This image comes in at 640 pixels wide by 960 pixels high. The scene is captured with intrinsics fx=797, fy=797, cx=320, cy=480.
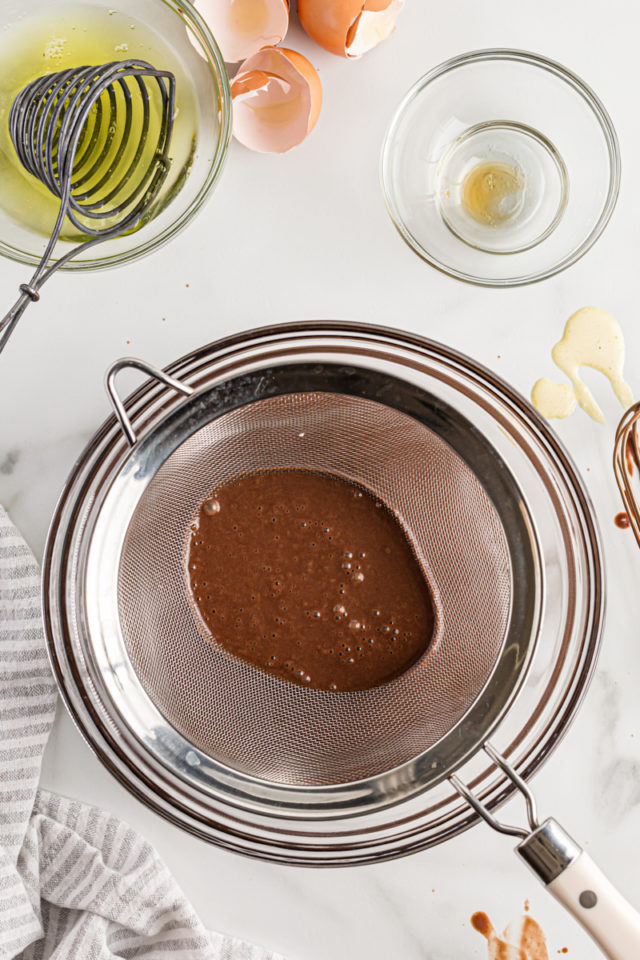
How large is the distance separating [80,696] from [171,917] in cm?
33

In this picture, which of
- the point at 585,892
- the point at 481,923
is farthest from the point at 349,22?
the point at 481,923

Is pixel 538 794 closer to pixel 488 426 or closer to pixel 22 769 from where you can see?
pixel 488 426

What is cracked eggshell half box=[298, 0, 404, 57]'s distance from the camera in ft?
3.24

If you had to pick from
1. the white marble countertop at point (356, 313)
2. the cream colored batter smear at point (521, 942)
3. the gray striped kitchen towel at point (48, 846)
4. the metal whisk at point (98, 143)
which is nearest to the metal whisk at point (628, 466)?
the white marble countertop at point (356, 313)

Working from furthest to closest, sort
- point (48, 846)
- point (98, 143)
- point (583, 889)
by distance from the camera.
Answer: point (48, 846) → point (98, 143) → point (583, 889)

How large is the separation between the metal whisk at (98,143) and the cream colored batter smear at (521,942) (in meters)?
1.02

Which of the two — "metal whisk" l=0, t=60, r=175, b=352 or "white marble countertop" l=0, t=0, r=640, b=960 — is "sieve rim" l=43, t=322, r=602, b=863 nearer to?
"white marble countertop" l=0, t=0, r=640, b=960

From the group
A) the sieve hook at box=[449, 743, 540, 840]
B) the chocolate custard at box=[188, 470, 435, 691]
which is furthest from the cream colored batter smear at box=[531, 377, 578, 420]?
the sieve hook at box=[449, 743, 540, 840]

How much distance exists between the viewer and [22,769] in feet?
3.45

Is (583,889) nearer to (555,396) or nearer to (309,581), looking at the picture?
(309,581)

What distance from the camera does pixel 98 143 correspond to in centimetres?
96

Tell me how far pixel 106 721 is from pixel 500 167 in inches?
36.1

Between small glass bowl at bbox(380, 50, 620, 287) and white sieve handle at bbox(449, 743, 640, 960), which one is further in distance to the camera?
small glass bowl at bbox(380, 50, 620, 287)

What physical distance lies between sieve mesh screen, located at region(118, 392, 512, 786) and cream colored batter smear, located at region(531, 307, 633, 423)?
0.61ft
